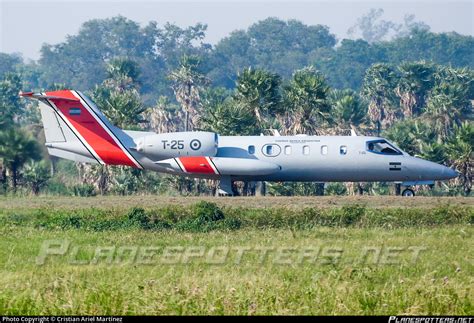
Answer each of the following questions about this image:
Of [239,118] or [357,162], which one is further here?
[239,118]

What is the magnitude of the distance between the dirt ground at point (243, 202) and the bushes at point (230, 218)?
297cm

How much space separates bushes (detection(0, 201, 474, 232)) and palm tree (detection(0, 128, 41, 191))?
7195mm

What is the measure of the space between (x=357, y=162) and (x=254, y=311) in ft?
96.7

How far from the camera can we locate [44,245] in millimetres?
29781

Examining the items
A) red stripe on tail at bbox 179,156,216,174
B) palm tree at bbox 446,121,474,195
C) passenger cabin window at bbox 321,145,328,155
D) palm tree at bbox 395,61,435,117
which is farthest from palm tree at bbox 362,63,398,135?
red stripe on tail at bbox 179,156,216,174

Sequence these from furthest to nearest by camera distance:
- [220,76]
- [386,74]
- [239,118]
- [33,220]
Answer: [220,76] < [386,74] < [239,118] < [33,220]

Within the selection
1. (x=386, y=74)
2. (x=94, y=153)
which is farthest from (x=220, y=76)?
(x=94, y=153)

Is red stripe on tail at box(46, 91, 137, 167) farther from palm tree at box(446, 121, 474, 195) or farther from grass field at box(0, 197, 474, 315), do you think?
palm tree at box(446, 121, 474, 195)

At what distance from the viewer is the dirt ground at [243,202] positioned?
41656 millimetres

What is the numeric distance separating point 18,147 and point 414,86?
6759 centimetres

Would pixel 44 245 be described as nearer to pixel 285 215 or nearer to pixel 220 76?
pixel 285 215

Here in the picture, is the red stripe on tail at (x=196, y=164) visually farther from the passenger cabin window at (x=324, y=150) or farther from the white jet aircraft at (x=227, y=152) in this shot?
the passenger cabin window at (x=324, y=150)

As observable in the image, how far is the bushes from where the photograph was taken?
35062 millimetres

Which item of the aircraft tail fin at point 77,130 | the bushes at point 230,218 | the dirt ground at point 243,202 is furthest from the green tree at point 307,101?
the bushes at point 230,218
